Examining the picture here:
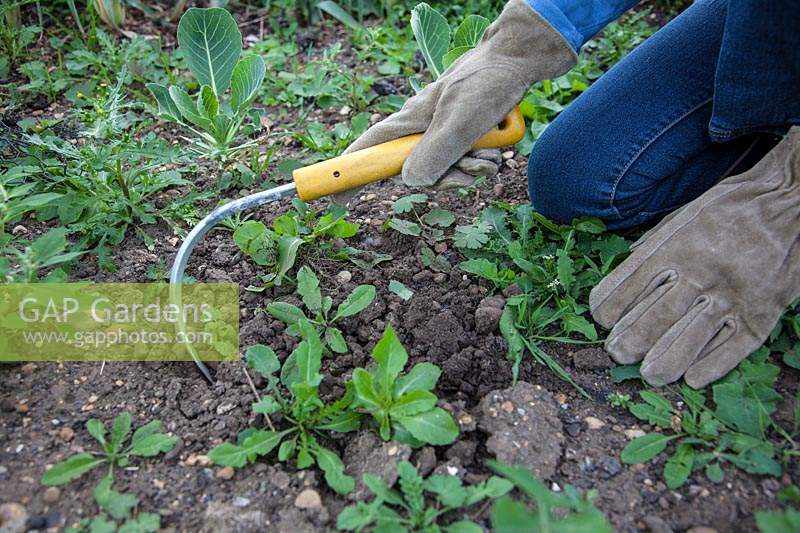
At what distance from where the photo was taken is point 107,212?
7.41ft

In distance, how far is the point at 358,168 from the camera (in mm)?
1937

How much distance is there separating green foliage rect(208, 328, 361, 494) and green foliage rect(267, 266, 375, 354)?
0.38ft

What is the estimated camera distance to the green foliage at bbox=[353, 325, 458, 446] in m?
1.64

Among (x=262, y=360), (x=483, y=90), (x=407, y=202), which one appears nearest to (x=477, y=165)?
(x=483, y=90)

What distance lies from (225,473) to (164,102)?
1.21 metres

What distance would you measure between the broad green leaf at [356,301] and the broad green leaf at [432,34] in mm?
986

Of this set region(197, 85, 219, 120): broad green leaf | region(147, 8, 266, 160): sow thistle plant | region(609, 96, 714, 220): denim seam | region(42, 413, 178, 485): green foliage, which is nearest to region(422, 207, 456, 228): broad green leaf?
region(609, 96, 714, 220): denim seam

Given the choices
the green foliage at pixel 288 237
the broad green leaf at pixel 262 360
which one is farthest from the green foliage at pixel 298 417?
the green foliage at pixel 288 237

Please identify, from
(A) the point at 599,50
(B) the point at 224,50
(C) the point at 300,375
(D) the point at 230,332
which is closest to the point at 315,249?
(D) the point at 230,332

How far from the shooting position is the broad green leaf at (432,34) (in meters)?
2.57

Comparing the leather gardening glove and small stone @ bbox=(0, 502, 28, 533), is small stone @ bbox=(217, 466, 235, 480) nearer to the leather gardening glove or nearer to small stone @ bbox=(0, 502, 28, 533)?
small stone @ bbox=(0, 502, 28, 533)

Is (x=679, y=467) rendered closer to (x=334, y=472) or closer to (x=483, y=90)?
(x=334, y=472)

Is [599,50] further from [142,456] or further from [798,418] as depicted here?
[142,456]

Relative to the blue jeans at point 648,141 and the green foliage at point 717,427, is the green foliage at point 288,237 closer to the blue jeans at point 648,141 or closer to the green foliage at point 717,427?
Result: the blue jeans at point 648,141
